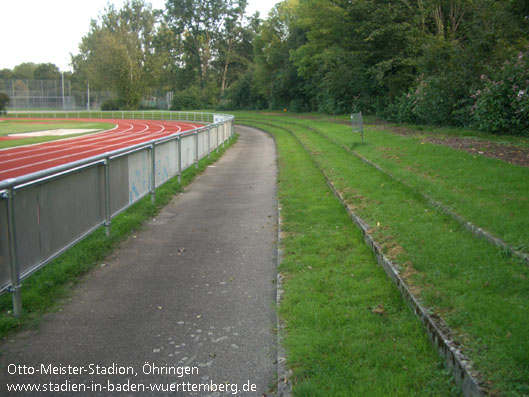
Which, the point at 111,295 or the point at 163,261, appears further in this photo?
the point at 163,261

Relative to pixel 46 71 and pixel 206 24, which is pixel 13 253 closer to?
pixel 206 24

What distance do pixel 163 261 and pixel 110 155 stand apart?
6.15 feet

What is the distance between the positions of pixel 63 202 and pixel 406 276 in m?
3.89

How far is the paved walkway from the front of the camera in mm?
3793

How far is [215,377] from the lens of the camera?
3.79 metres

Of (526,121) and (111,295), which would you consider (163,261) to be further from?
(526,121)

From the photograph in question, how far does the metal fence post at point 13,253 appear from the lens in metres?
4.61

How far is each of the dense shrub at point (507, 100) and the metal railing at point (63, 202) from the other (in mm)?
10711

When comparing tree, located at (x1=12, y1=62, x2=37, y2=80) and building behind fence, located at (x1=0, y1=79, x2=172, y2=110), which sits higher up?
tree, located at (x1=12, y1=62, x2=37, y2=80)

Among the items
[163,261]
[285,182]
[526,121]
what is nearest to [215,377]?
[163,261]

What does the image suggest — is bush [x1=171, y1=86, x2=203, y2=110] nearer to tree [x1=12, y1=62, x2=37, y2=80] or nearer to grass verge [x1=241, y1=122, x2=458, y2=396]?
grass verge [x1=241, y1=122, x2=458, y2=396]

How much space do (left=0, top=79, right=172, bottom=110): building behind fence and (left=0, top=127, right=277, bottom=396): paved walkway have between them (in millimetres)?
71908

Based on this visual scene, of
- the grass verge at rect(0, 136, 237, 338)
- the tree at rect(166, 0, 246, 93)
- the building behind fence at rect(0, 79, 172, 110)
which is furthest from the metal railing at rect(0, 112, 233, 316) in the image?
the tree at rect(166, 0, 246, 93)

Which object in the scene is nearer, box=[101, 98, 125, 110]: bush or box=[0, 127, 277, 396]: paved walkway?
box=[0, 127, 277, 396]: paved walkway
